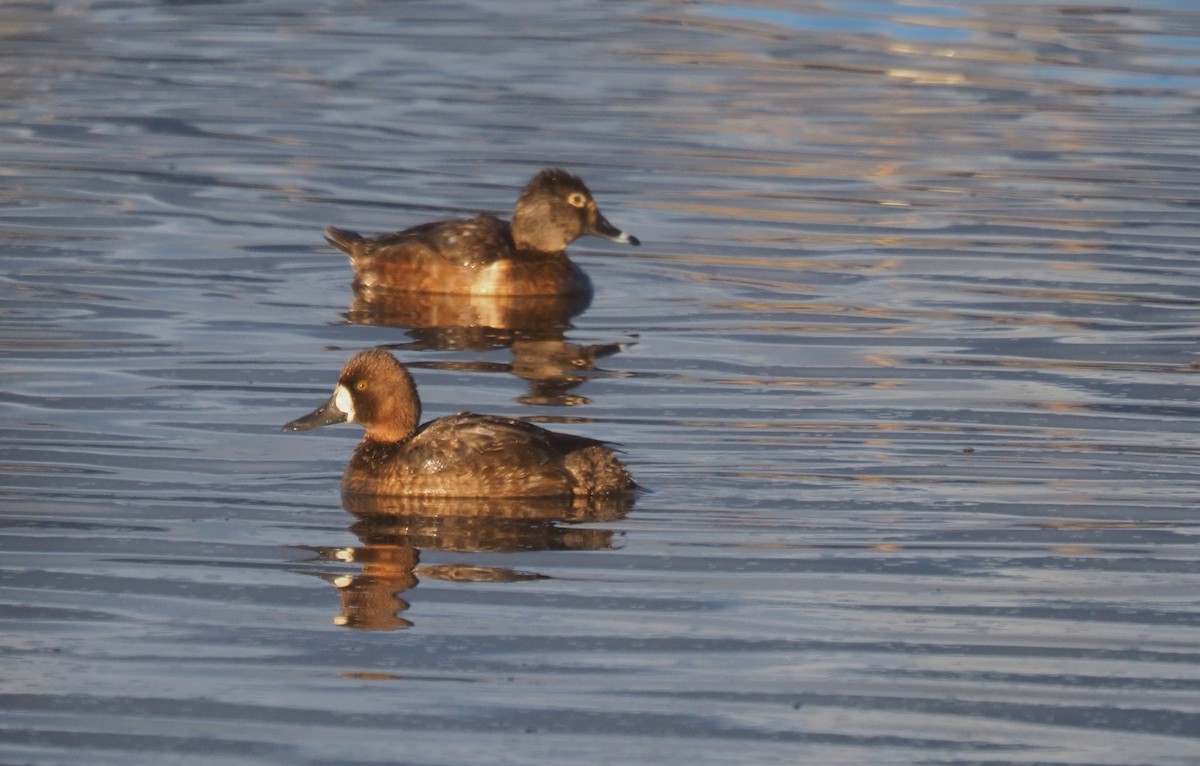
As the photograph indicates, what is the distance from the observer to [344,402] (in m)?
9.62

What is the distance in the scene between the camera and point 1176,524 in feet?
29.2

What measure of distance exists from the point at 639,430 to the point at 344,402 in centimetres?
148

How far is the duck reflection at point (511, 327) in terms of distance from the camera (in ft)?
39.0

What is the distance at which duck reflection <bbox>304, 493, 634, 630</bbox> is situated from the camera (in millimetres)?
7953

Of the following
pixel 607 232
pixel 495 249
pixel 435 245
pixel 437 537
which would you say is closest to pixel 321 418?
pixel 437 537

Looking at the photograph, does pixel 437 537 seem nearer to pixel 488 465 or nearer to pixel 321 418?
pixel 488 465

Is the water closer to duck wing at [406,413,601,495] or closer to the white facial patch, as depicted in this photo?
duck wing at [406,413,601,495]

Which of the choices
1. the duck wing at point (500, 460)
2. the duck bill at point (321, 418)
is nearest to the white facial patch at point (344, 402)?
the duck bill at point (321, 418)

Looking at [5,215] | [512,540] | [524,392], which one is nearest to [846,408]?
[524,392]

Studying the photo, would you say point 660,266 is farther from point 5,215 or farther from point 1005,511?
point 1005,511

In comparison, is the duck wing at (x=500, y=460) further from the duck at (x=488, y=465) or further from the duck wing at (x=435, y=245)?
the duck wing at (x=435, y=245)

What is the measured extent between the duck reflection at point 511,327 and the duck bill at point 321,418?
165cm

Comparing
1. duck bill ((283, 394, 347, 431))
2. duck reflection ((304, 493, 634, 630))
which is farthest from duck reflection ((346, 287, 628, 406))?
duck reflection ((304, 493, 634, 630))

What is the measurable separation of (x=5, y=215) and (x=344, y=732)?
10019 mm
